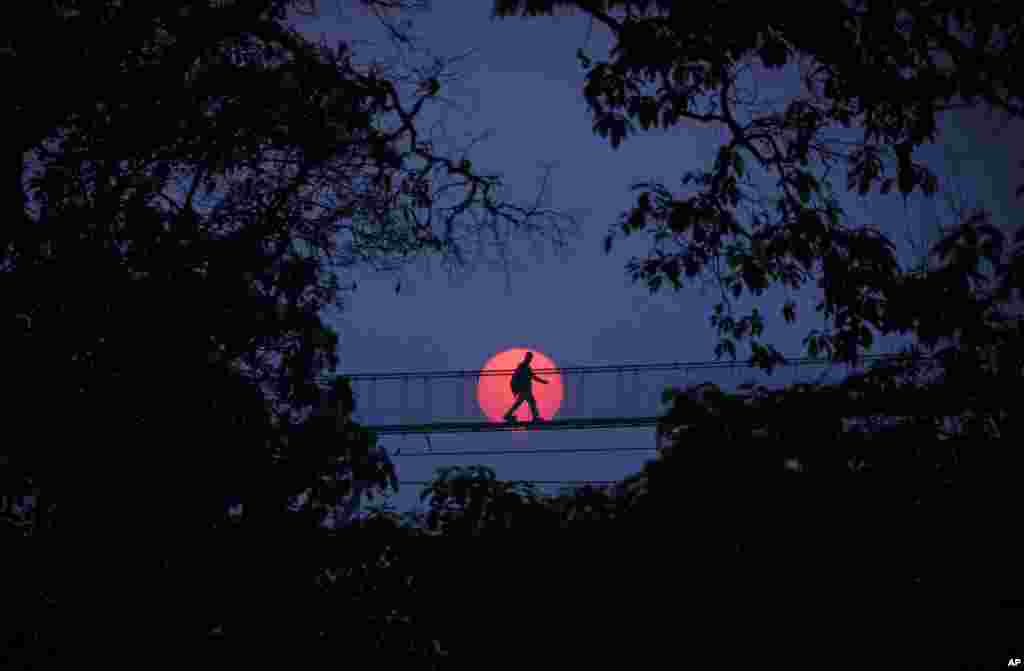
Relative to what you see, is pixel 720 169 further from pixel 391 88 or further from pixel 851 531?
pixel 851 531

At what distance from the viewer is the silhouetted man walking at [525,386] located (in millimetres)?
14961

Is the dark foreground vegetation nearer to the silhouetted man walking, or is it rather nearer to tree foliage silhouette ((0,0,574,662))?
tree foliage silhouette ((0,0,574,662))

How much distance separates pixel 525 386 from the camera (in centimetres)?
1518

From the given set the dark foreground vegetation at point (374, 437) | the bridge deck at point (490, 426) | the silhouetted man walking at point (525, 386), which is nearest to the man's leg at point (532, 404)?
the silhouetted man walking at point (525, 386)

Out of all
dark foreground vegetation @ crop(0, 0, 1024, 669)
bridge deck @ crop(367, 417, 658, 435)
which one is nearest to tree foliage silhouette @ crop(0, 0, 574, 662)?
dark foreground vegetation @ crop(0, 0, 1024, 669)

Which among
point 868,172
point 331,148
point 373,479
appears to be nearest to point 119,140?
point 331,148

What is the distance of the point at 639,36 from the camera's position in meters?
5.57

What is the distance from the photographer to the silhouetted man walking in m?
15.0

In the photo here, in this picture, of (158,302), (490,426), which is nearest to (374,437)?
(158,302)

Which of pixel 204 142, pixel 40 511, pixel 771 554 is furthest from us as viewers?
pixel 204 142

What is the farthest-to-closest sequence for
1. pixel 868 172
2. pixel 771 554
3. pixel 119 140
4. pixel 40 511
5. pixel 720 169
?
pixel 720 169
pixel 868 172
pixel 119 140
pixel 40 511
pixel 771 554

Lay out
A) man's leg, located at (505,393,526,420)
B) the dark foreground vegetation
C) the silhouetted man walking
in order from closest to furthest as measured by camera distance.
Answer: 1. the dark foreground vegetation
2. man's leg, located at (505,393,526,420)
3. the silhouetted man walking

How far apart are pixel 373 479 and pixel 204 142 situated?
2.74 meters

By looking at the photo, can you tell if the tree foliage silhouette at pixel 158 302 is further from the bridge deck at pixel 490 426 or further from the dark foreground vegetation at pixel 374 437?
the bridge deck at pixel 490 426
